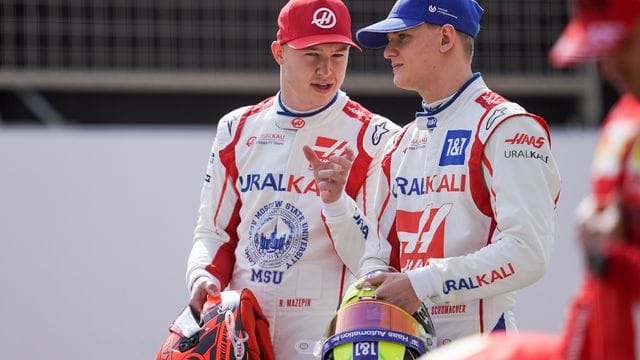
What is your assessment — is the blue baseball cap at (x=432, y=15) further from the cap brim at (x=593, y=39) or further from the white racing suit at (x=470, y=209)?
the cap brim at (x=593, y=39)

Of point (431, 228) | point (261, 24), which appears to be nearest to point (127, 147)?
point (261, 24)

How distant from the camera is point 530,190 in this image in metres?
3.59

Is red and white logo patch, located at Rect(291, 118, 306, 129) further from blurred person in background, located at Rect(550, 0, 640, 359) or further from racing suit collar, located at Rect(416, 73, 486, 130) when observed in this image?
blurred person in background, located at Rect(550, 0, 640, 359)

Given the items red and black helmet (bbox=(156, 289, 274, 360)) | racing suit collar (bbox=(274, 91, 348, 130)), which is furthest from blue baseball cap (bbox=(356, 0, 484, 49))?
red and black helmet (bbox=(156, 289, 274, 360))

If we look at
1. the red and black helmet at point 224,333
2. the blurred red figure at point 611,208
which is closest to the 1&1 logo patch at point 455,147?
the red and black helmet at point 224,333

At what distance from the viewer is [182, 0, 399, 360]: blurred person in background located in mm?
4145

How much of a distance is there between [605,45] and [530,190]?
1.06m

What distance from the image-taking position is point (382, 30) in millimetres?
3912

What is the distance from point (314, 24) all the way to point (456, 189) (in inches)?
33.6

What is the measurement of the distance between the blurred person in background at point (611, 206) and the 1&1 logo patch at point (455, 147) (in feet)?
3.55

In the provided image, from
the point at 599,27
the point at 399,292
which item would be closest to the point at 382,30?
the point at 399,292

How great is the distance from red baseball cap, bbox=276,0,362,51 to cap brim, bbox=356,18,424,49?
205 millimetres

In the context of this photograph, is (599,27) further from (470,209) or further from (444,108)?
(444,108)

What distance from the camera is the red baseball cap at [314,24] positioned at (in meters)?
4.25
